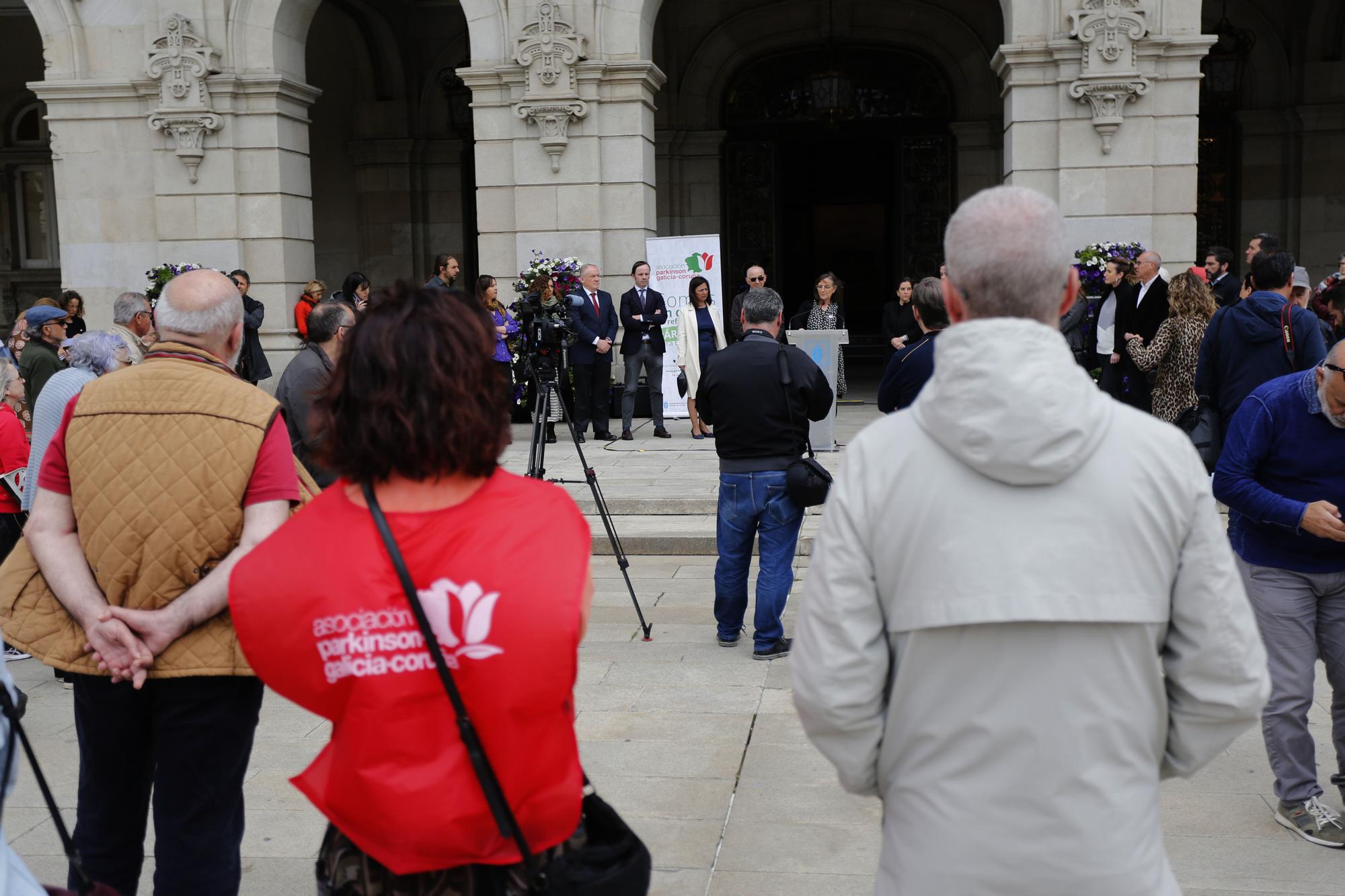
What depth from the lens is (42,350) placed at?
8508 mm

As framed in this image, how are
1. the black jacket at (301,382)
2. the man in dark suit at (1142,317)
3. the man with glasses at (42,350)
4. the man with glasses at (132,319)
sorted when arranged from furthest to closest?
the man in dark suit at (1142,317) < the man with glasses at (42,350) < the man with glasses at (132,319) < the black jacket at (301,382)

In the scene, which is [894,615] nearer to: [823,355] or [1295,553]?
[1295,553]

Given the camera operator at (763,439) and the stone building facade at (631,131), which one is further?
the stone building facade at (631,131)

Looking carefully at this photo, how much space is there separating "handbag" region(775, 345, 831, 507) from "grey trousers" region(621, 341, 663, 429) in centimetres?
763

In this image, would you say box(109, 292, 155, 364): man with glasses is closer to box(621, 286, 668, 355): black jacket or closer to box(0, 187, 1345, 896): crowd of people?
box(0, 187, 1345, 896): crowd of people

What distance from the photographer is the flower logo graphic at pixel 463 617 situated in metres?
2.18

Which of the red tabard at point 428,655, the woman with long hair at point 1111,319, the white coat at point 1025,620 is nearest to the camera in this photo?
the white coat at point 1025,620

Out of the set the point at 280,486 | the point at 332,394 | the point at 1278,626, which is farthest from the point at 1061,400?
the point at 1278,626

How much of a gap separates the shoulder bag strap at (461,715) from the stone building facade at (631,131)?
13312mm

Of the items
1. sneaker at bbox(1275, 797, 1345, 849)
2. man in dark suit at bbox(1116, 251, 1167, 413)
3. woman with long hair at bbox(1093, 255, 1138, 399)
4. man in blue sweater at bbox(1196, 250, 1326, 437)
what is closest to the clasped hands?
sneaker at bbox(1275, 797, 1345, 849)

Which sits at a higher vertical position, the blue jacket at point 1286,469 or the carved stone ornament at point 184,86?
the carved stone ornament at point 184,86

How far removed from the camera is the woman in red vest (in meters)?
2.19

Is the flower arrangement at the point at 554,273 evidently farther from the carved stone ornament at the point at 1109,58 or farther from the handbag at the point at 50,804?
the handbag at the point at 50,804

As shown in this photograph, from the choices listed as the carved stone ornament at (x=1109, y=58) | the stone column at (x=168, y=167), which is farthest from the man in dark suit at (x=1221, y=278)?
the stone column at (x=168, y=167)
